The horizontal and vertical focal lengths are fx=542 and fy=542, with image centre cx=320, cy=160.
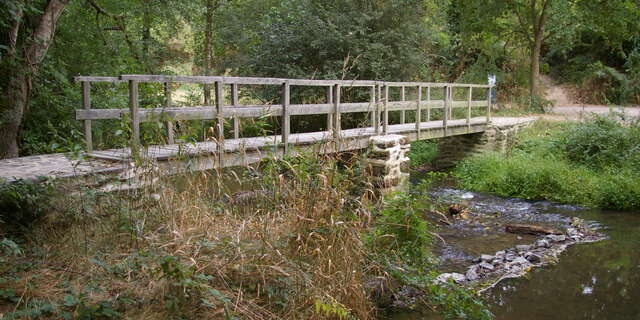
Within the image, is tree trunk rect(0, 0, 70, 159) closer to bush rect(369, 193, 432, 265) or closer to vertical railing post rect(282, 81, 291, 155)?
vertical railing post rect(282, 81, 291, 155)

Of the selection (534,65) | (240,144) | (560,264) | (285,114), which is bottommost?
(560,264)

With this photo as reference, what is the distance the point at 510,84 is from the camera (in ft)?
75.5

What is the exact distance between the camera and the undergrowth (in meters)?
3.57

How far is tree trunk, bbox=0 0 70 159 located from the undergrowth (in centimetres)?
337

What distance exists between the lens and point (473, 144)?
14.9 m

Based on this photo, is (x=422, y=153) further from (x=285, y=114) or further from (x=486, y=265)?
(x=486, y=265)

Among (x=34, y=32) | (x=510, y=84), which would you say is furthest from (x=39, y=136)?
(x=510, y=84)

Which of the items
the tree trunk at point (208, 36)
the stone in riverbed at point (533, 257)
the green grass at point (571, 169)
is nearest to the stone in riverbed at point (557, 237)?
the stone in riverbed at point (533, 257)

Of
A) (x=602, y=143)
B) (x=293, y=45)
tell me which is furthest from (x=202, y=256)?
(x=293, y=45)

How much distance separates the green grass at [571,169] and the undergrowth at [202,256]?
23.4 ft

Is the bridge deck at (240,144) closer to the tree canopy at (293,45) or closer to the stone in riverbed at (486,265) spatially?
the tree canopy at (293,45)

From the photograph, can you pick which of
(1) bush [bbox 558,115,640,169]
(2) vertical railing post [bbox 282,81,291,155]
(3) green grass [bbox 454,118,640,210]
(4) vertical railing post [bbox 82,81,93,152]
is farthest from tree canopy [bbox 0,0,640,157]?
(1) bush [bbox 558,115,640,169]

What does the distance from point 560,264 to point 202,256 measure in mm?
5446

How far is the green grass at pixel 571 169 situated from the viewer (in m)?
10.9
